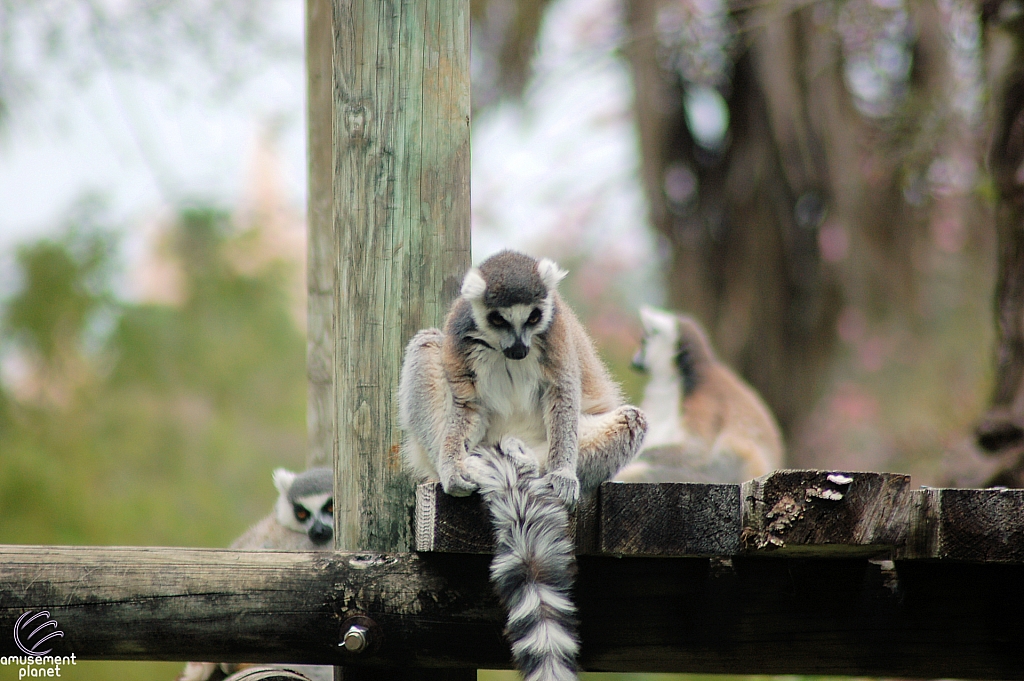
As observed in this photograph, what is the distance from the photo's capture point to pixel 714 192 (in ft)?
30.3

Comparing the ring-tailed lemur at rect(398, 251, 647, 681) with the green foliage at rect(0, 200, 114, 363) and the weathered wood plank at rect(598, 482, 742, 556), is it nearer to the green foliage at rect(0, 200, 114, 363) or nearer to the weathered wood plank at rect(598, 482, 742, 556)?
the weathered wood plank at rect(598, 482, 742, 556)

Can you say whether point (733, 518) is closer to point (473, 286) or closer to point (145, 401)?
point (473, 286)

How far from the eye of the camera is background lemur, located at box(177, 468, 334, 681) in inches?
133

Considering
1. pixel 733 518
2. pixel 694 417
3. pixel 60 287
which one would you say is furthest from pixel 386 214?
pixel 60 287

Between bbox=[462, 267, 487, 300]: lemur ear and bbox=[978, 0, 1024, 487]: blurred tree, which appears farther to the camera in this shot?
bbox=[978, 0, 1024, 487]: blurred tree

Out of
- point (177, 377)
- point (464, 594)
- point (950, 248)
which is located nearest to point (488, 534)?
point (464, 594)

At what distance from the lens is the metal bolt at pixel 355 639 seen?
209 cm

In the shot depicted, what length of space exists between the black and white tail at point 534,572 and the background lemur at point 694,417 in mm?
3231

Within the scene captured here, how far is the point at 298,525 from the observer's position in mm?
3750

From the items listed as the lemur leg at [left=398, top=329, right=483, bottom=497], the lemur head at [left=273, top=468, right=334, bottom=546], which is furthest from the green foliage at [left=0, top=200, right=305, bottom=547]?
the lemur leg at [left=398, top=329, right=483, bottom=497]

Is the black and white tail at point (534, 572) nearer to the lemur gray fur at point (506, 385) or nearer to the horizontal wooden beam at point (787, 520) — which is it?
the horizontal wooden beam at point (787, 520)

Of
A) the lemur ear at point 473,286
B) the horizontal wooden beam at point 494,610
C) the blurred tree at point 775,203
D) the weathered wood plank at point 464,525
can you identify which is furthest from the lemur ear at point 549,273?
the blurred tree at point 775,203

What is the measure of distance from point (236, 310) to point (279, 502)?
24.1 feet

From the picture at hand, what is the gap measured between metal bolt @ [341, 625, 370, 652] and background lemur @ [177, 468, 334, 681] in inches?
46.3
